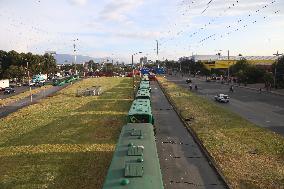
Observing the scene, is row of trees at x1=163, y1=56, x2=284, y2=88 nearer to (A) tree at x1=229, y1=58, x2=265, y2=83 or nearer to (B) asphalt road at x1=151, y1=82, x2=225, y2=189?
(A) tree at x1=229, y1=58, x2=265, y2=83

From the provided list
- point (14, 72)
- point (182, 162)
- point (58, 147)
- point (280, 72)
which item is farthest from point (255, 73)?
point (58, 147)

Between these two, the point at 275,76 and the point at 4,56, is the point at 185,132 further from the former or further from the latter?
the point at 4,56

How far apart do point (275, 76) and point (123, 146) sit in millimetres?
79158

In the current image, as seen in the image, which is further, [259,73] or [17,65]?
[17,65]

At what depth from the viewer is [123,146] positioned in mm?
19469

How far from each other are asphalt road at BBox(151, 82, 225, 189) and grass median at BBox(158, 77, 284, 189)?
43.4 inches

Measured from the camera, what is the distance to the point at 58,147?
3188 cm

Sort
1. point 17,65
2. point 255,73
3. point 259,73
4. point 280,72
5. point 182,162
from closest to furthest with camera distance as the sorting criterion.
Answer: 1. point 182,162
2. point 280,72
3. point 259,73
4. point 255,73
5. point 17,65

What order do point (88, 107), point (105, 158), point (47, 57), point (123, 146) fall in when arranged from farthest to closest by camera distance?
→ point (47, 57) → point (88, 107) → point (105, 158) → point (123, 146)

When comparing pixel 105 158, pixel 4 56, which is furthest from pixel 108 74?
pixel 105 158

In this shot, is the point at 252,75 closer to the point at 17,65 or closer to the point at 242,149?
the point at 242,149

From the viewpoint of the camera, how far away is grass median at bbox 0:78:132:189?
23.1 metres

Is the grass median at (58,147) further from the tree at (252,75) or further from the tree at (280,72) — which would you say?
the tree at (252,75)

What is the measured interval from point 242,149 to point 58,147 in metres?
16.9
